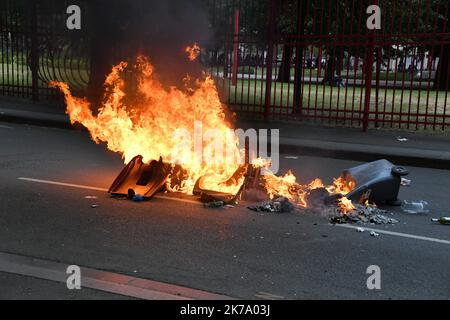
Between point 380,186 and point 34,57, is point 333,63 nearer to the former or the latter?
point 380,186

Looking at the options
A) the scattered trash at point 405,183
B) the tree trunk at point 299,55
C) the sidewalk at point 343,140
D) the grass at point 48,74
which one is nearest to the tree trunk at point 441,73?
the sidewalk at point 343,140

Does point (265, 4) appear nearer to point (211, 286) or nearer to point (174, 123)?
point (174, 123)

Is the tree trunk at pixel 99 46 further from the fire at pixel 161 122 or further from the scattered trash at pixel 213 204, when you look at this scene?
the scattered trash at pixel 213 204

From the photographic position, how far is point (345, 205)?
232 inches

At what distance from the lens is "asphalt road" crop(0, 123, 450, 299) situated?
3.97 m

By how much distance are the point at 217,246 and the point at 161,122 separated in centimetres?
225

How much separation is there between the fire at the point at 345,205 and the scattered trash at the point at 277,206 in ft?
1.73

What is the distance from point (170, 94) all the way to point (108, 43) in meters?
2.41

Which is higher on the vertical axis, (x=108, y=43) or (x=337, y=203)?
(x=108, y=43)

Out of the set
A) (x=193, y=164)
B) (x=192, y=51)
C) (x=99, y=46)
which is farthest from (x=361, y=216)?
(x=99, y=46)

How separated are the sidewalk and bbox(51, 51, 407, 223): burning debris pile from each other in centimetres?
295

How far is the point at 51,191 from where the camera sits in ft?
21.5
